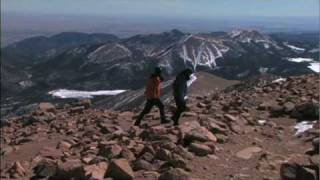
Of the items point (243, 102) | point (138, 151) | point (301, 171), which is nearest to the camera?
point (301, 171)

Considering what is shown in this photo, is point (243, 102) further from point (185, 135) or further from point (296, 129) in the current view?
point (185, 135)

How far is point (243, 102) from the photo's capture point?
26812mm

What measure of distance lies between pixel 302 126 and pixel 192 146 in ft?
19.9

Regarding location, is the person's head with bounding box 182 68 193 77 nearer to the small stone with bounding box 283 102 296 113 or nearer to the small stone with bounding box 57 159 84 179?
the small stone with bounding box 283 102 296 113

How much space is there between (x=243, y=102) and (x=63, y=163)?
12376mm

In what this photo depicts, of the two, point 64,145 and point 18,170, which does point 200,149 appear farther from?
point 64,145

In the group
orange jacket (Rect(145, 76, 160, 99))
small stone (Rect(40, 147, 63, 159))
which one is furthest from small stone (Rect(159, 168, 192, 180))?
orange jacket (Rect(145, 76, 160, 99))

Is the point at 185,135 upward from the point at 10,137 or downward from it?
upward

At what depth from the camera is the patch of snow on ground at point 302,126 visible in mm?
20228

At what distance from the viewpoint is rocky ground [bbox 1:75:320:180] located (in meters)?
14.7

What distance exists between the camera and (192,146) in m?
16.3

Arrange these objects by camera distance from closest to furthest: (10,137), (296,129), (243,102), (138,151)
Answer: (138,151), (296,129), (243,102), (10,137)

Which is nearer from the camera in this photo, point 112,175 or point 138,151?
point 112,175

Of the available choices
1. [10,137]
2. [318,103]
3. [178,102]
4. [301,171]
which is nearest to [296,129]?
[318,103]
